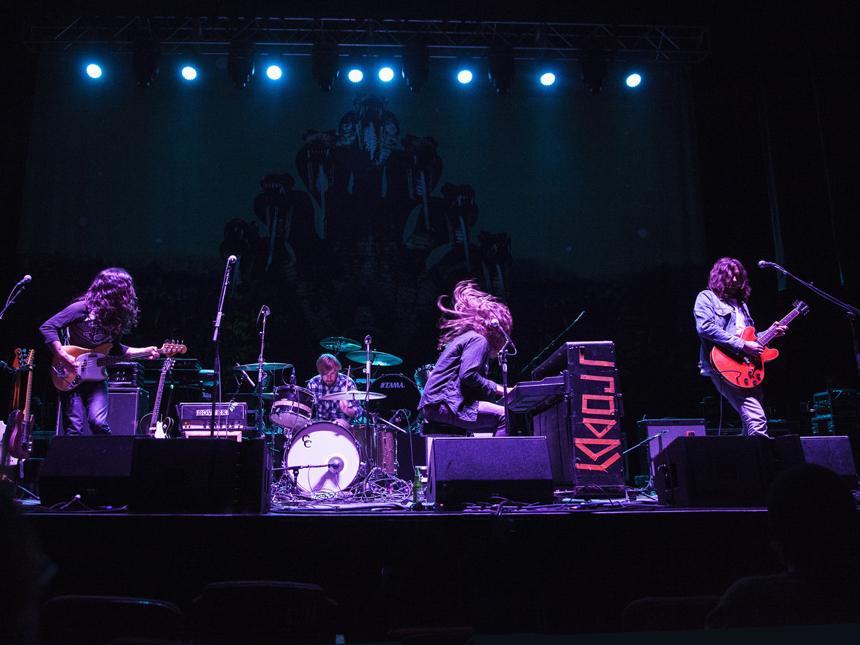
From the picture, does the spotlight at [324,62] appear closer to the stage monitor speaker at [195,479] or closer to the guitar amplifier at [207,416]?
the guitar amplifier at [207,416]

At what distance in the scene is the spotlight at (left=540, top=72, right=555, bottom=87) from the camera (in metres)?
10.8

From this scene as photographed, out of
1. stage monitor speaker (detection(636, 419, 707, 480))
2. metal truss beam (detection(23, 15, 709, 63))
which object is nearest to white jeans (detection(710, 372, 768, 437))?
stage monitor speaker (detection(636, 419, 707, 480))

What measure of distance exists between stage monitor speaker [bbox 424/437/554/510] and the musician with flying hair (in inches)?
57.8

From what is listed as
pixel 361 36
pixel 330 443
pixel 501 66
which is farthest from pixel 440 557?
pixel 361 36

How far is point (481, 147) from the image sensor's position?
35.2 ft

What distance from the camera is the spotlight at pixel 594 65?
9.76 meters

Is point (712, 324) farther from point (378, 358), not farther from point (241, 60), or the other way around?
point (241, 60)

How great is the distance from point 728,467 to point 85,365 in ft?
16.3

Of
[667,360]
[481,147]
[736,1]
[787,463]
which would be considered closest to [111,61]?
[481,147]

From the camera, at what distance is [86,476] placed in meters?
3.76

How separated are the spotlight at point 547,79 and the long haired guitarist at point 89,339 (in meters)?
7.76

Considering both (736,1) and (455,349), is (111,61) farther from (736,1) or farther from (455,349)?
(736,1)

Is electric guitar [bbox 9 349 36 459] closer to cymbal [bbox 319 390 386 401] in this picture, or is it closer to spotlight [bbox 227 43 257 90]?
Answer: cymbal [bbox 319 390 386 401]

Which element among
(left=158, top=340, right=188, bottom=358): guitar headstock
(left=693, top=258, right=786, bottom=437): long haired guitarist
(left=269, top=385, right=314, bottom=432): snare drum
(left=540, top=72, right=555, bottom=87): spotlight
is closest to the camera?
(left=693, top=258, right=786, bottom=437): long haired guitarist
